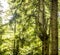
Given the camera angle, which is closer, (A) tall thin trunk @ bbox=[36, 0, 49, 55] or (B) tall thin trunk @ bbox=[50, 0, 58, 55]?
(B) tall thin trunk @ bbox=[50, 0, 58, 55]

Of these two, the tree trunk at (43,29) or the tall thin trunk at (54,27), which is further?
the tree trunk at (43,29)

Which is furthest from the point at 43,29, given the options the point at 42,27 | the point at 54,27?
the point at 54,27

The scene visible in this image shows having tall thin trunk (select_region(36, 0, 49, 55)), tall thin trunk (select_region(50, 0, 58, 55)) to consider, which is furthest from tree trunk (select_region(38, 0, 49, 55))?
tall thin trunk (select_region(50, 0, 58, 55))

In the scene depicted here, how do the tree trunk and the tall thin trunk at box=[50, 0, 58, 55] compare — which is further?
the tree trunk

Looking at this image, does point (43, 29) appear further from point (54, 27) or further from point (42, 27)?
point (54, 27)

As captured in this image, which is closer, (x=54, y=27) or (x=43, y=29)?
(x=54, y=27)

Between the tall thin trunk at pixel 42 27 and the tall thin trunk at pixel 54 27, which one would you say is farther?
the tall thin trunk at pixel 42 27

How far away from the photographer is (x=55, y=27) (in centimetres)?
300

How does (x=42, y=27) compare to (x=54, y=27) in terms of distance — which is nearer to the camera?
(x=54, y=27)

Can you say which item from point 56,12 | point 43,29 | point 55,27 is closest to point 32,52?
point 43,29

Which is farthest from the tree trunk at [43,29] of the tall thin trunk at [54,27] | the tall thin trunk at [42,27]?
the tall thin trunk at [54,27]

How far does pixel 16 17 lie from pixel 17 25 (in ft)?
0.59

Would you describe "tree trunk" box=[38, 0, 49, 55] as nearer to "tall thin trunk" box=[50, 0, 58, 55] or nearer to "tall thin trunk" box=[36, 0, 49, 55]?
"tall thin trunk" box=[36, 0, 49, 55]

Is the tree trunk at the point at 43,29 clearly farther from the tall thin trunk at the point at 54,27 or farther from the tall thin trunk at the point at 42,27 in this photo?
the tall thin trunk at the point at 54,27
